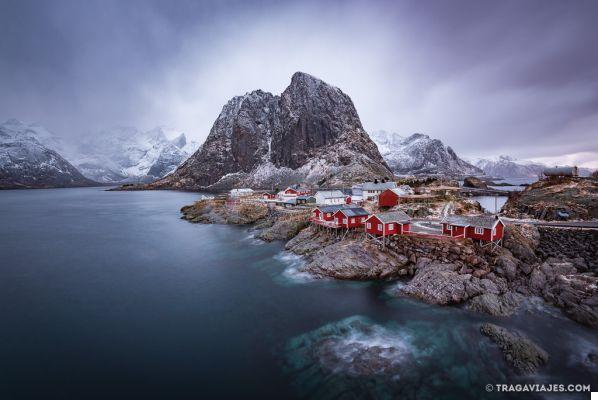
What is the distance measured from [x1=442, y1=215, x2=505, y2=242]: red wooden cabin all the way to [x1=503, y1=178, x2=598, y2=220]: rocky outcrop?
20847 millimetres

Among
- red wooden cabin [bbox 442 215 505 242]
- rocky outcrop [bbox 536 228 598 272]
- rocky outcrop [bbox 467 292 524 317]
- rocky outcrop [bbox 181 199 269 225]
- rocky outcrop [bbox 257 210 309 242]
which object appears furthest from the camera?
rocky outcrop [bbox 181 199 269 225]

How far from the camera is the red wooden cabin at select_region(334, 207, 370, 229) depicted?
47422 mm

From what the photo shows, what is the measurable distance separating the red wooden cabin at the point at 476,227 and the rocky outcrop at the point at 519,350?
1724cm

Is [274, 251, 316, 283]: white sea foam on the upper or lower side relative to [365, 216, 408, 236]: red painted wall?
lower

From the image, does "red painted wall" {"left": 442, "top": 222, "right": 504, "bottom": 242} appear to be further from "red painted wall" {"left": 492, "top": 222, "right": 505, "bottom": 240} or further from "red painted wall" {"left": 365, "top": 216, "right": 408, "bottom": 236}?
"red painted wall" {"left": 365, "top": 216, "right": 408, "bottom": 236}

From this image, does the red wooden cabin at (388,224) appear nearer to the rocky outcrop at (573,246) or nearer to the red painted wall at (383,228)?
the red painted wall at (383,228)

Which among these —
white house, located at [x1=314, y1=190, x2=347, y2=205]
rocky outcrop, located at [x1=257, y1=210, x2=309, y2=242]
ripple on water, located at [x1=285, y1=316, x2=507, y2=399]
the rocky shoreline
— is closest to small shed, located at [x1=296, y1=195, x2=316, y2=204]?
white house, located at [x1=314, y1=190, x2=347, y2=205]

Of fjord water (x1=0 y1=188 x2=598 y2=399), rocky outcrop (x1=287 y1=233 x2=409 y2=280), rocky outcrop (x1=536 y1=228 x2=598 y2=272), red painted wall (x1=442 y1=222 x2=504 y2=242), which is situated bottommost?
fjord water (x1=0 y1=188 x2=598 y2=399)

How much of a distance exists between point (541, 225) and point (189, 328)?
2005 inches

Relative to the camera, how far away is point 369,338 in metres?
24.4

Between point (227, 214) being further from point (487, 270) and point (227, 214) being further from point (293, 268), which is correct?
point (487, 270)

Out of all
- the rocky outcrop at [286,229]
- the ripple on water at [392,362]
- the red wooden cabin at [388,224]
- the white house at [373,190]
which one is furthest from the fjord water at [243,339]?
the white house at [373,190]

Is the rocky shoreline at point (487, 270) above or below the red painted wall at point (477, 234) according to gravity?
below

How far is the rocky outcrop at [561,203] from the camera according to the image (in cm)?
5097
